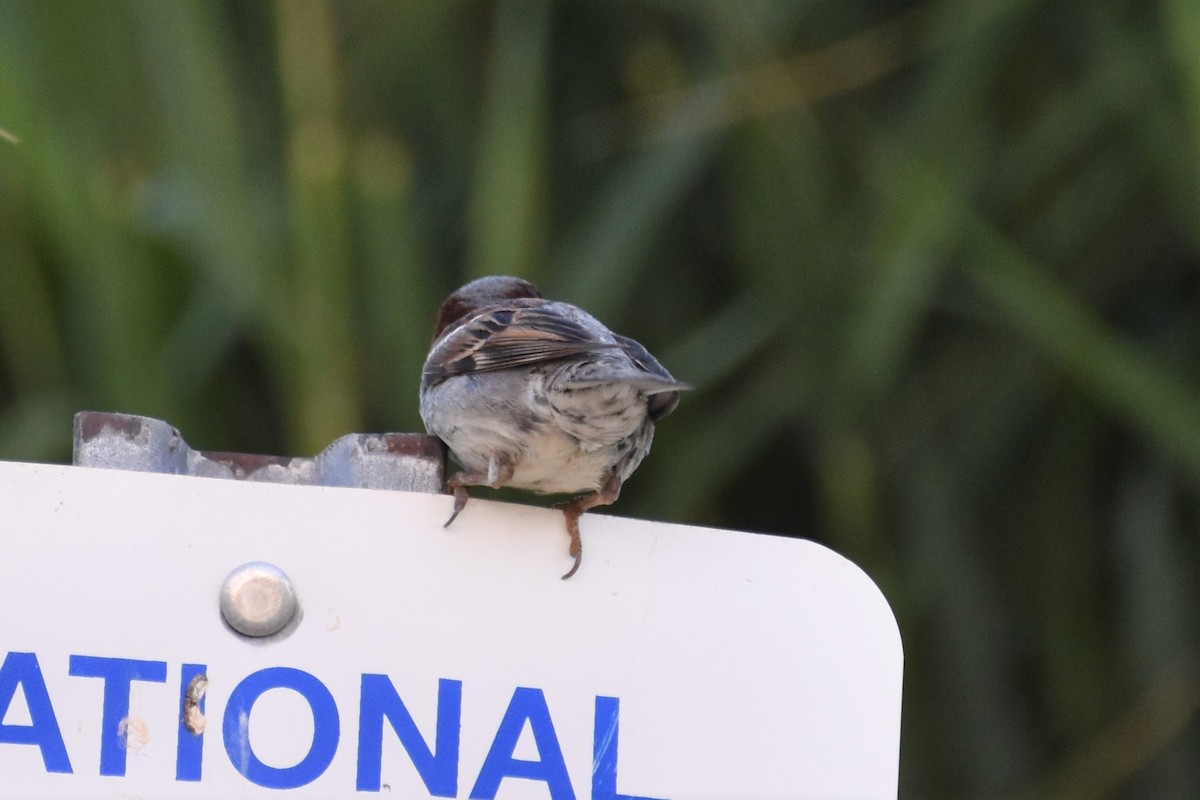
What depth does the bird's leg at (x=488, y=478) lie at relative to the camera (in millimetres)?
2354

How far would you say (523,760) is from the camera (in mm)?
1783

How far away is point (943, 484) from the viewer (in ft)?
11.9

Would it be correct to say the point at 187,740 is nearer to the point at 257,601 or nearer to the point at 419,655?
the point at 257,601

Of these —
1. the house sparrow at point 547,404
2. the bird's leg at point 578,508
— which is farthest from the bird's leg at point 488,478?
the bird's leg at point 578,508

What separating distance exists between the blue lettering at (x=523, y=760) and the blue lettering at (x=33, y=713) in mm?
467

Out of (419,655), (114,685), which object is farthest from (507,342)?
(114,685)

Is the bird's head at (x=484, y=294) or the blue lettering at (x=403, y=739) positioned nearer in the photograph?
the blue lettering at (x=403, y=739)

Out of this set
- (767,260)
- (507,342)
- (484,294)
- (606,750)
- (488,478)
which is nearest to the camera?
(606,750)

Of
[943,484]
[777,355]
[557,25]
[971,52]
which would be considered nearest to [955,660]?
[943,484]

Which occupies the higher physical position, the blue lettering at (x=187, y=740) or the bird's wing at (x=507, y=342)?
the bird's wing at (x=507, y=342)

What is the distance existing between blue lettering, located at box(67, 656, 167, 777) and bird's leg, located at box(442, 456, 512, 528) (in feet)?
2.01

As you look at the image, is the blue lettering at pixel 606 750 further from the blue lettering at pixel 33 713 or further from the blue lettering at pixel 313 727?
the blue lettering at pixel 33 713

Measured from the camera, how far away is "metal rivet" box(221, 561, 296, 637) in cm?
174

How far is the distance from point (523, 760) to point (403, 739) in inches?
5.6
